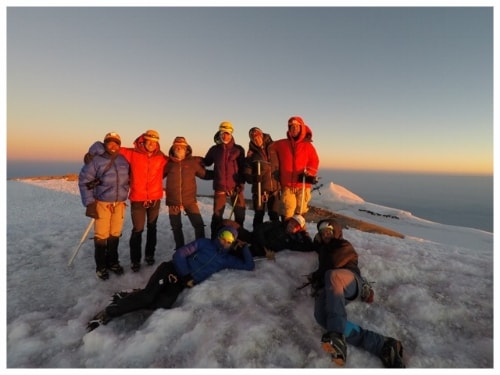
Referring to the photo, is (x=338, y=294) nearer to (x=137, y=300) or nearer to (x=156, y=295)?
(x=156, y=295)

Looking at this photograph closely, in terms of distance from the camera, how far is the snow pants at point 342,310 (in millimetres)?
4539

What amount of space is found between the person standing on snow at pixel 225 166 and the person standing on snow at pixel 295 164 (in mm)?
955

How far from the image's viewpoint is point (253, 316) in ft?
17.5

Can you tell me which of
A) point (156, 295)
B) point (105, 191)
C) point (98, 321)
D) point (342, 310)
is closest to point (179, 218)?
point (105, 191)

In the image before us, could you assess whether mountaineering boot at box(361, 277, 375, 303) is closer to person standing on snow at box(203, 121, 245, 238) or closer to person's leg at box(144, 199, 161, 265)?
person standing on snow at box(203, 121, 245, 238)

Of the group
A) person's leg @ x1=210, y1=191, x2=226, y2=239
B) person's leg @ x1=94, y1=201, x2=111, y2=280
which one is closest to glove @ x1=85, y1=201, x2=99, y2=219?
person's leg @ x1=94, y1=201, x2=111, y2=280

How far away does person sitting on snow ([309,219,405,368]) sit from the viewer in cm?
438

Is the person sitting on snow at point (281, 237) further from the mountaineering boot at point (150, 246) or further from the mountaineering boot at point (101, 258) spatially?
the mountaineering boot at point (101, 258)

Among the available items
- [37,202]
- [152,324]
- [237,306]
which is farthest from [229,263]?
[37,202]

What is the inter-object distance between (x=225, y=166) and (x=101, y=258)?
3.91 m

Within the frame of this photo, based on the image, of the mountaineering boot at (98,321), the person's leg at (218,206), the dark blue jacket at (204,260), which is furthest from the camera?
the person's leg at (218,206)

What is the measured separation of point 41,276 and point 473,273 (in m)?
10.5

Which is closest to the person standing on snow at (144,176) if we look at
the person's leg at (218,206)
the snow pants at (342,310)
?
the person's leg at (218,206)
